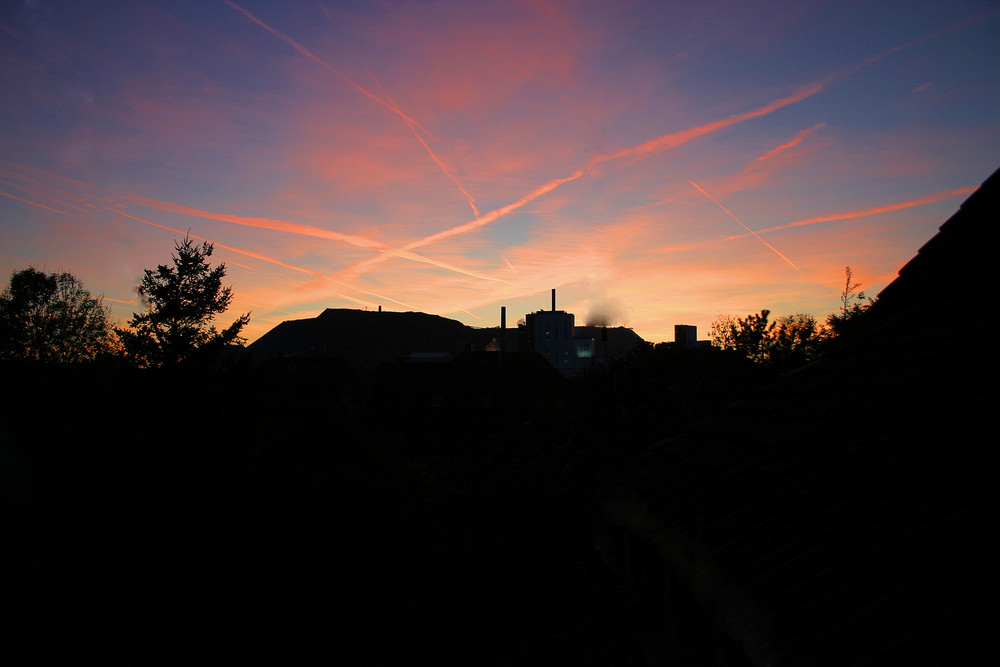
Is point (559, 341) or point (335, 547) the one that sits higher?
point (559, 341)

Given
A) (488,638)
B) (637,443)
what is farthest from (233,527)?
(637,443)

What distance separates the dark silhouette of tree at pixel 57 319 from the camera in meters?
47.1

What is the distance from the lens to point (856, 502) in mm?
2727

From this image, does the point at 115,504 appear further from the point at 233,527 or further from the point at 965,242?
the point at 965,242

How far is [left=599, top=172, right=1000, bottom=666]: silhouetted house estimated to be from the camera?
2.04 m

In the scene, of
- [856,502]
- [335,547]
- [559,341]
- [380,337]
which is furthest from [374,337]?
[856,502]

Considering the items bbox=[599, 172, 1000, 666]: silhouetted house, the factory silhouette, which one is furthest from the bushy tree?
the factory silhouette

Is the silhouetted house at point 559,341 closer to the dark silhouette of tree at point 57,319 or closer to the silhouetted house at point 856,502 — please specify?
the dark silhouette of tree at point 57,319

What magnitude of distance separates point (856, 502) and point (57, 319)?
6441 centimetres

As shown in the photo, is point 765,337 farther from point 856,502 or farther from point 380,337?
point 380,337

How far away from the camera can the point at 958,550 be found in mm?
2096

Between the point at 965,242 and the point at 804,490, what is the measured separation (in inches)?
124

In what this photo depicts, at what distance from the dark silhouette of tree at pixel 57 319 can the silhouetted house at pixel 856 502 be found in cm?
5674

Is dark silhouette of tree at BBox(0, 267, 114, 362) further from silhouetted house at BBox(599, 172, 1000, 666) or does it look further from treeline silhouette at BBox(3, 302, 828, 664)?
silhouetted house at BBox(599, 172, 1000, 666)
